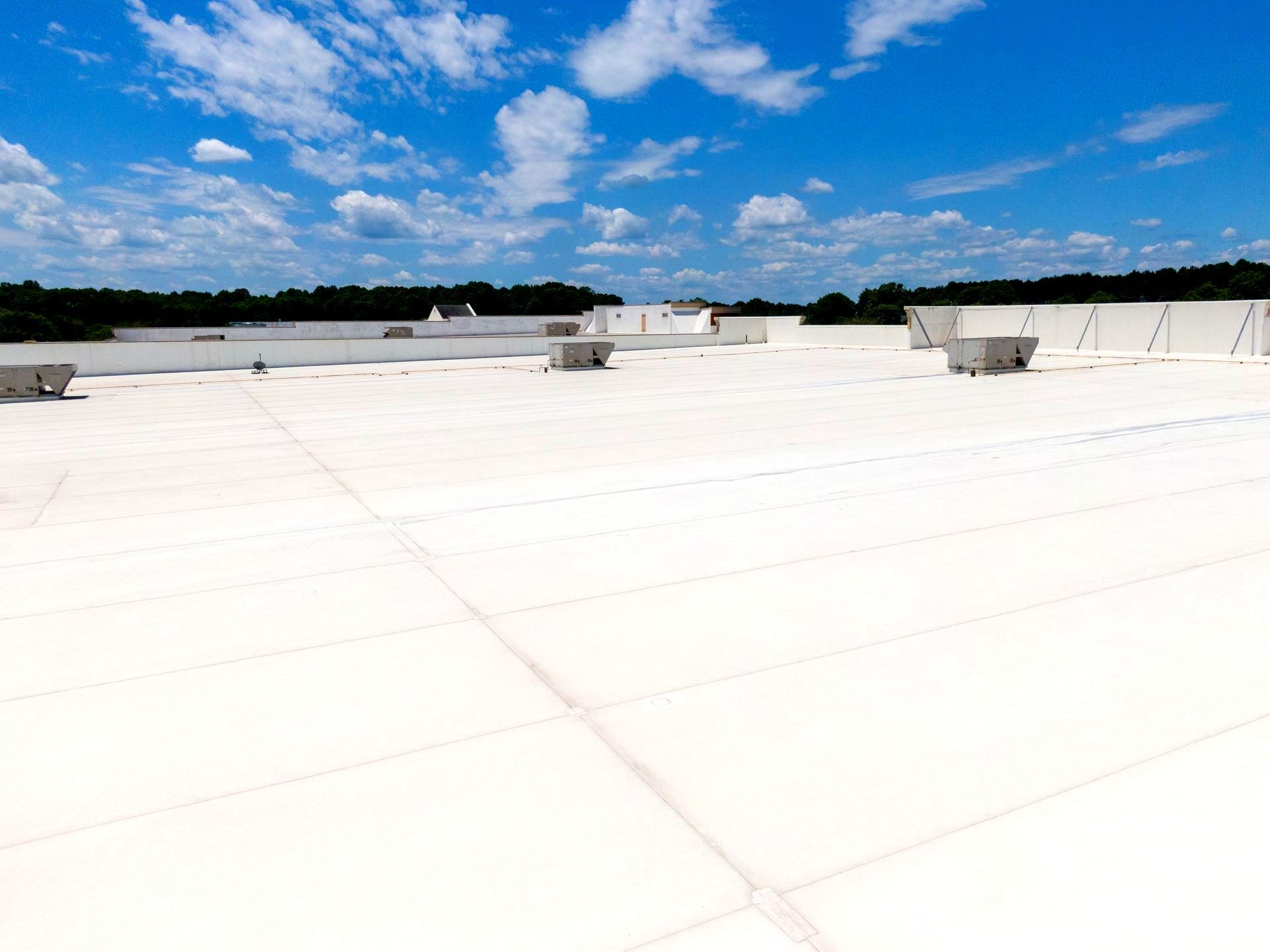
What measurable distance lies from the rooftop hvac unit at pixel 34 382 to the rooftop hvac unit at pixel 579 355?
14010mm

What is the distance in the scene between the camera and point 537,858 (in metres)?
3.23

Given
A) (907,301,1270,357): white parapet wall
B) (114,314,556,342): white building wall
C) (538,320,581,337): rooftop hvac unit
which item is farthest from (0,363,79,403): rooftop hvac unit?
(114,314,556,342): white building wall

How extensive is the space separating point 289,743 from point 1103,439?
1177cm

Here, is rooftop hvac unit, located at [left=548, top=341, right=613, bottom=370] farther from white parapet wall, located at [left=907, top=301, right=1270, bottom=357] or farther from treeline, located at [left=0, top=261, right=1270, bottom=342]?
treeline, located at [left=0, top=261, right=1270, bottom=342]

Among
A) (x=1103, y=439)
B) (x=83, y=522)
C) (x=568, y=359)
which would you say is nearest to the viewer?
(x=83, y=522)

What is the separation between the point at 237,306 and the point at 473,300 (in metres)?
24.9

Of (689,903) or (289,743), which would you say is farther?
(289,743)

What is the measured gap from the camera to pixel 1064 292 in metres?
89.0


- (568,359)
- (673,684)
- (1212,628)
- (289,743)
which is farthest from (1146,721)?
(568,359)

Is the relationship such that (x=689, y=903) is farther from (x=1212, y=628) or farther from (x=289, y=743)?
(x=1212, y=628)

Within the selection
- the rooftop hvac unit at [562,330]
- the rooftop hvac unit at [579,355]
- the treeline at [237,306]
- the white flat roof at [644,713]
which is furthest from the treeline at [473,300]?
the white flat roof at [644,713]

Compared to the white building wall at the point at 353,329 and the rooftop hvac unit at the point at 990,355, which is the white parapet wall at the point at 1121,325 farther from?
the white building wall at the point at 353,329

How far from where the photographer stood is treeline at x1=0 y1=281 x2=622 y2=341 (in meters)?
70.0

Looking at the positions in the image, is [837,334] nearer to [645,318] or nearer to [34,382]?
[645,318]
